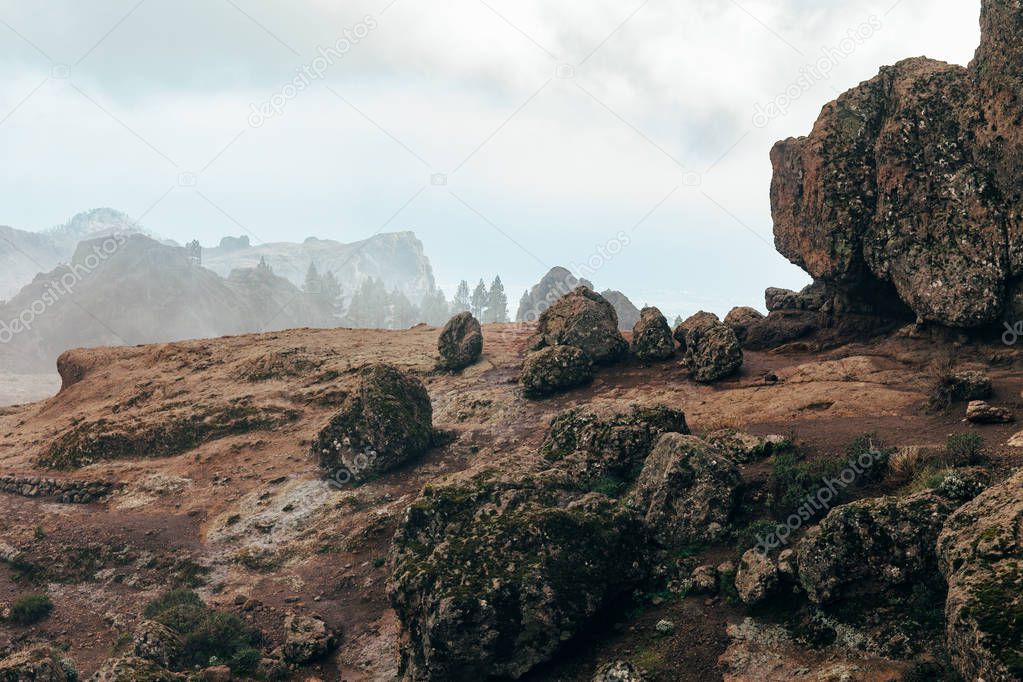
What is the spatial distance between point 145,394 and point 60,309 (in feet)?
640

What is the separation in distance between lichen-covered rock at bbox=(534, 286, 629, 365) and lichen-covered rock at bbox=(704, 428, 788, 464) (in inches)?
638

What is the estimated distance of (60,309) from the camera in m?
200

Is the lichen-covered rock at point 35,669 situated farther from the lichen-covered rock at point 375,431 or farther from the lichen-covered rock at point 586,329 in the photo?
the lichen-covered rock at point 586,329

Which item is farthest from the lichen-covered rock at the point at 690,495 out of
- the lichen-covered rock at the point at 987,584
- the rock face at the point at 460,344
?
the rock face at the point at 460,344

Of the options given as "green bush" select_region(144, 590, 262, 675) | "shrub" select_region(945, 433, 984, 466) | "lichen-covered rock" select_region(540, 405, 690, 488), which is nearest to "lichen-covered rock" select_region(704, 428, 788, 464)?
"lichen-covered rock" select_region(540, 405, 690, 488)

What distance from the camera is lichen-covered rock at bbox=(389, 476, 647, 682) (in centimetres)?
1556

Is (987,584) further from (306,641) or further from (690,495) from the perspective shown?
(306,641)

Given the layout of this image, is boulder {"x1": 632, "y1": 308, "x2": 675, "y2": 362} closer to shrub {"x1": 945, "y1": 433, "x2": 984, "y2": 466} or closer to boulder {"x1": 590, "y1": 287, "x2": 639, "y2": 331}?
shrub {"x1": 945, "y1": 433, "x2": 984, "y2": 466}

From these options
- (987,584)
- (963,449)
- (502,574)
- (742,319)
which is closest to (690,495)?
(502,574)

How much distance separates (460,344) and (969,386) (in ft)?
106

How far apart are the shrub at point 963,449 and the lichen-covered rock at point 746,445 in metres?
5.52

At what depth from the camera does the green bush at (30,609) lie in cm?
2358

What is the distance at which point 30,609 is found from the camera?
23.8 m


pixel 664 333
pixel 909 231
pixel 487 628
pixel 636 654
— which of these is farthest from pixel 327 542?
pixel 909 231
